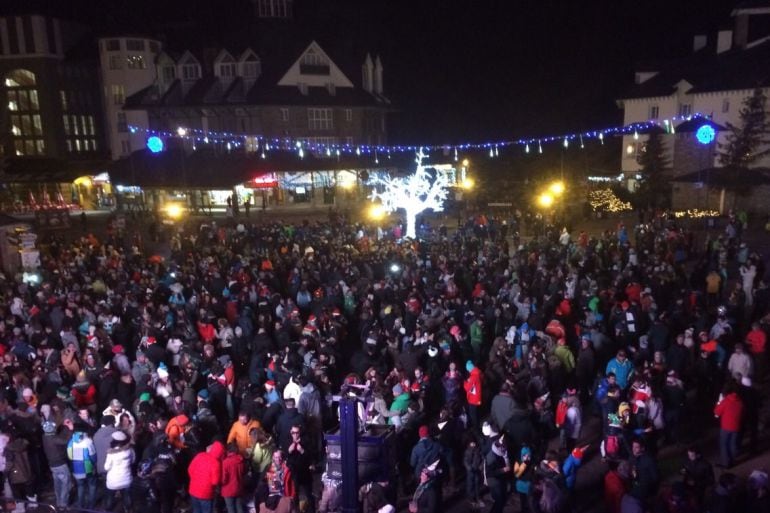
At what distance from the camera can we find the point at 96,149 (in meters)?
52.5

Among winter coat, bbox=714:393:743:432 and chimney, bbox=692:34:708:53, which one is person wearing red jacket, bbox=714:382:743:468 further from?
chimney, bbox=692:34:708:53

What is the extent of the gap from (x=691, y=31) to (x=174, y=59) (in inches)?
1433

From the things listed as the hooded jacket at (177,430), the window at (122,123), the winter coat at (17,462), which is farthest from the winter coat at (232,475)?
the window at (122,123)

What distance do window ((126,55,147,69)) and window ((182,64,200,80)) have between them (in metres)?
4.64

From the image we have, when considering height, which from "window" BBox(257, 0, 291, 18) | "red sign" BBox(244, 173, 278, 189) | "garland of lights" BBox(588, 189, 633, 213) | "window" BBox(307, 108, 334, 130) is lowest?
"garland of lights" BBox(588, 189, 633, 213)

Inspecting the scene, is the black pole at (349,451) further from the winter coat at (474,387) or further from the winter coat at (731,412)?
the winter coat at (731,412)

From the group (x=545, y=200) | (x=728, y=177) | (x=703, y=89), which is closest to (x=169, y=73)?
(x=545, y=200)

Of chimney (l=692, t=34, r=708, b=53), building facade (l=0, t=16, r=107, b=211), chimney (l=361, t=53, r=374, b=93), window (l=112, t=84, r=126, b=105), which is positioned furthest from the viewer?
building facade (l=0, t=16, r=107, b=211)

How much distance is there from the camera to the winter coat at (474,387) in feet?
29.6

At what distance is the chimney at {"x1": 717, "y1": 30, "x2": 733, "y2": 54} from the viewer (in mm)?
38438

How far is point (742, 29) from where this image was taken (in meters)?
36.4

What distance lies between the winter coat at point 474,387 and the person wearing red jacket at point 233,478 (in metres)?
3.34

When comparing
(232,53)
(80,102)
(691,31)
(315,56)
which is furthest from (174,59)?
(691,31)

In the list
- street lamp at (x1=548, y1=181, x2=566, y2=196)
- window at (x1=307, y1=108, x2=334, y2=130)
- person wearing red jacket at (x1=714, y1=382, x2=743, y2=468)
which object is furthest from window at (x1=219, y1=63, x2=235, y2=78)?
person wearing red jacket at (x1=714, y1=382, x2=743, y2=468)
